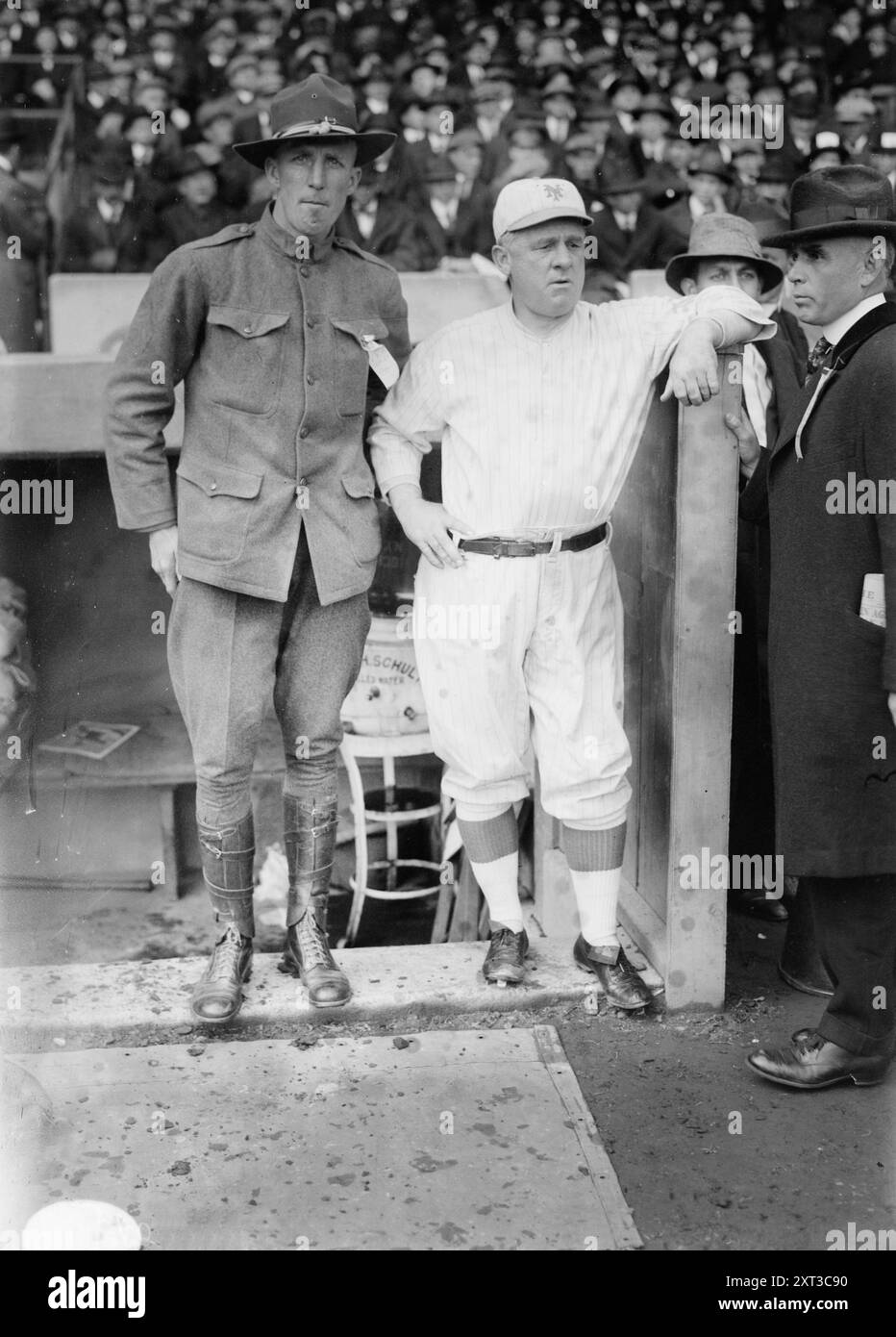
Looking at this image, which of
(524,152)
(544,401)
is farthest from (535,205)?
(524,152)

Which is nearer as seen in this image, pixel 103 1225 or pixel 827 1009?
pixel 103 1225

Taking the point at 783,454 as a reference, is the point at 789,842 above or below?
below

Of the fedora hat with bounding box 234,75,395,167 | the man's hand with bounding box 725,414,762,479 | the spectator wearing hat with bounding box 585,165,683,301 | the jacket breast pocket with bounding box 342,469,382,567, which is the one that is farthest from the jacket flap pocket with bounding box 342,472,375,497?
the spectator wearing hat with bounding box 585,165,683,301

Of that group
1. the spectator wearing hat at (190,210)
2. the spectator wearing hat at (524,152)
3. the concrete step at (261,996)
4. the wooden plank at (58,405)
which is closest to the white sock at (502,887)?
the concrete step at (261,996)

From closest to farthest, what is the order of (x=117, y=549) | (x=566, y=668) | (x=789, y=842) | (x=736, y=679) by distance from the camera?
(x=789, y=842)
(x=566, y=668)
(x=736, y=679)
(x=117, y=549)

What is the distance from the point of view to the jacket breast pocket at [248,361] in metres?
3.16

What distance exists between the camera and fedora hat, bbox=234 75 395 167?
304 centimetres

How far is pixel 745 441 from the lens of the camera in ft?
10.8

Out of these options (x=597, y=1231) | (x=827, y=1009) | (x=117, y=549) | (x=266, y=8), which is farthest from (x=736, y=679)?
(x=266, y=8)

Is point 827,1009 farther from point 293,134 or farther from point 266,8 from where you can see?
point 266,8

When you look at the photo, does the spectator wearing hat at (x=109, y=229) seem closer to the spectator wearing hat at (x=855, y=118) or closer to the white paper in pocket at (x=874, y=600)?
the spectator wearing hat at (x=855, y=118)

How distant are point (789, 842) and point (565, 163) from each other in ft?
23.8

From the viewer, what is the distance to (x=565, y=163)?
919cm

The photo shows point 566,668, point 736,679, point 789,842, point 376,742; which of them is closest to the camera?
point 789,842
